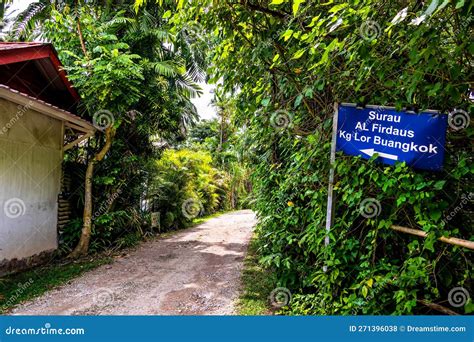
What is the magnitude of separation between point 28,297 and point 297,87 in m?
4.51

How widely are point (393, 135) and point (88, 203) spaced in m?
6.33

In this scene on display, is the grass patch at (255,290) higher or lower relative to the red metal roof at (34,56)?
lower

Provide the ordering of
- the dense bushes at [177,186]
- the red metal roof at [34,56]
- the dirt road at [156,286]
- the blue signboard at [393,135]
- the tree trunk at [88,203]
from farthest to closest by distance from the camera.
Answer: the dense bushes at [177,186], the tree trunk at [88,203], the red metal roof at [34,56], the dirt road at [156,286], the blue signboard at [393,135]

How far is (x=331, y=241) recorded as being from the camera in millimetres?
2814

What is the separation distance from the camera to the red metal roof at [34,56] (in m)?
5.03

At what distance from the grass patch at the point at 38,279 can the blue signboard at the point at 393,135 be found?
4.47 metres

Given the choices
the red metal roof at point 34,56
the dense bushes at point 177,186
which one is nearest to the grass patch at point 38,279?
the red metal roof at point 34,56

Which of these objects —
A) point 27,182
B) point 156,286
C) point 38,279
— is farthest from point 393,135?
point 27,182

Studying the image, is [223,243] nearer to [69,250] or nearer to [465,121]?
[69,250]

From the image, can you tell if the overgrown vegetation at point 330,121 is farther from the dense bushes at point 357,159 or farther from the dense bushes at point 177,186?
the dense bushes at point 177,186

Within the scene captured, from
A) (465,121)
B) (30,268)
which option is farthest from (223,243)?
(465,121)

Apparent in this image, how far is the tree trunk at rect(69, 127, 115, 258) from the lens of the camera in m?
6.71

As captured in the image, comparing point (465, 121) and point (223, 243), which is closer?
point (465, 121)

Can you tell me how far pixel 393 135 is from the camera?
101 inches
